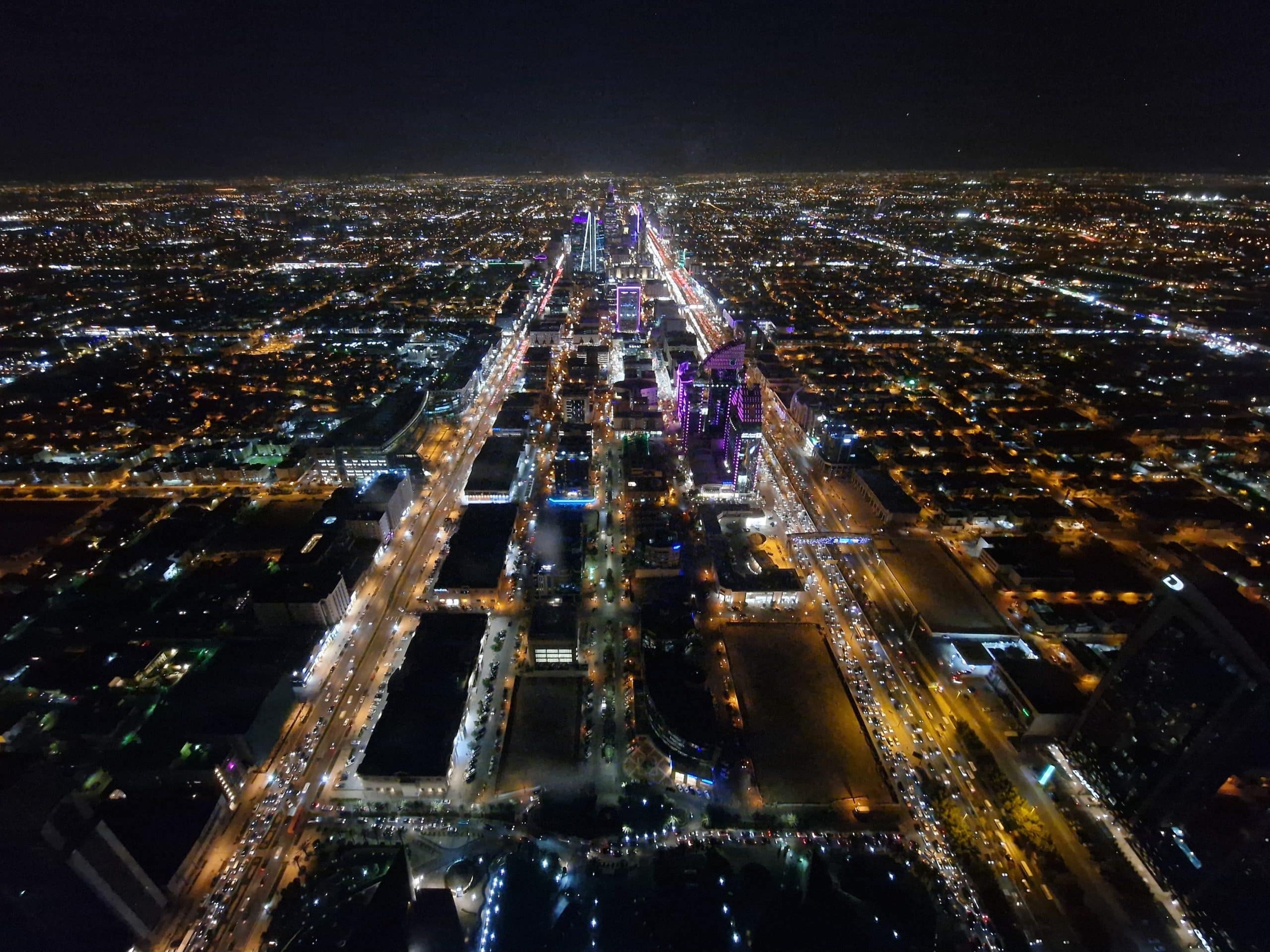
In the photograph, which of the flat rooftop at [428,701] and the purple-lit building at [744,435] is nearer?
the flat rooftop at [428,701]

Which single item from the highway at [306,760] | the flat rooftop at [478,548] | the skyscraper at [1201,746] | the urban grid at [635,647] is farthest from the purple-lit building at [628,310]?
the skyscraper at [1201,746]

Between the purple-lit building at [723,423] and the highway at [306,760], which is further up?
the purple-lit building at [723,423]

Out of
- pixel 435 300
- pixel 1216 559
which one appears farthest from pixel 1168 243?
pixel 435 300

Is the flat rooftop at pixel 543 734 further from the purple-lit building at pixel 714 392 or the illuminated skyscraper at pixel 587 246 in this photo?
the illuminated skyscraper at pixel 587 246

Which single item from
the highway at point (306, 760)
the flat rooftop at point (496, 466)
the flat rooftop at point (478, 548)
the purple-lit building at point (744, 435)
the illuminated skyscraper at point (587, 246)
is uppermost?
the illuminated skyscraper at point (587, 246)

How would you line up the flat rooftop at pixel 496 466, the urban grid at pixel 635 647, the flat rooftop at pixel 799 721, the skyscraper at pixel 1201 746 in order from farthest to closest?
the flat rooftop at pixel 496 466, the flat rooftop at pixel 799 721, the urban grid at pixel 635 647, the skyscraper at pixel 1201 746

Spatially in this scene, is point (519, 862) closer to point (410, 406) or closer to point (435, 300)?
point (410, 406)

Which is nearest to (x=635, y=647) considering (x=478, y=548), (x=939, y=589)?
(x=478, y=548)
